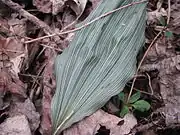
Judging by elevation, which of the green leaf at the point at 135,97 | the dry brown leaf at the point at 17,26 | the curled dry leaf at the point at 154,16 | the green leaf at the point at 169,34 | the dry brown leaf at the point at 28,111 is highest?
the dry brown leaf at the point at 17,26

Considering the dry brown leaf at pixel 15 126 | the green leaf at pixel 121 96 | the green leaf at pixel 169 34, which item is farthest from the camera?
the green leaf at pixel 169 34

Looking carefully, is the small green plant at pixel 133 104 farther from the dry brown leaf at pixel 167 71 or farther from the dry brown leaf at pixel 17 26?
the dry brown leaf at pixel 17 26

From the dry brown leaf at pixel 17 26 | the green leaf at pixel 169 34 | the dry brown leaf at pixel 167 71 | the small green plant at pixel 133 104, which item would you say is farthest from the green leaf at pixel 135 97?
the dry brown leaf at pixel 17 26

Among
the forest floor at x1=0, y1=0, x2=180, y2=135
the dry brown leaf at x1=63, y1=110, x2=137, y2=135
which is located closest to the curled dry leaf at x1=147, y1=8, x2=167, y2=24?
the forest floor at x1=0, y1=0, x2=180, y2=135

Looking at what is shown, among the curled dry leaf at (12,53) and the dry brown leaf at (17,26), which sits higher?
the dry brown leaf at (17,26)

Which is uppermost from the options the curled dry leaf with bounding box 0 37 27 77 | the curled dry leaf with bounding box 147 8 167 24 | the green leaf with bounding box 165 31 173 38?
the curled dry leaf with bounding box 0 37 27 77

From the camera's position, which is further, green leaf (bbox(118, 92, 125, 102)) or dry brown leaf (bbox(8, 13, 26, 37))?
dry brown leaf (bbox(8, 13, 26, 37))

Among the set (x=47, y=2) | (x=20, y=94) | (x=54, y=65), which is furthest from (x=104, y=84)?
(x=47, y=2)

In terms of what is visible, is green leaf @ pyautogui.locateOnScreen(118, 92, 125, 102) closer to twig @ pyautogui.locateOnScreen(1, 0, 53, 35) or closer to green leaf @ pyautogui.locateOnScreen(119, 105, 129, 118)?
green leaf @ pyautogui.locateOnScreen(119, 105, 129, 118)
